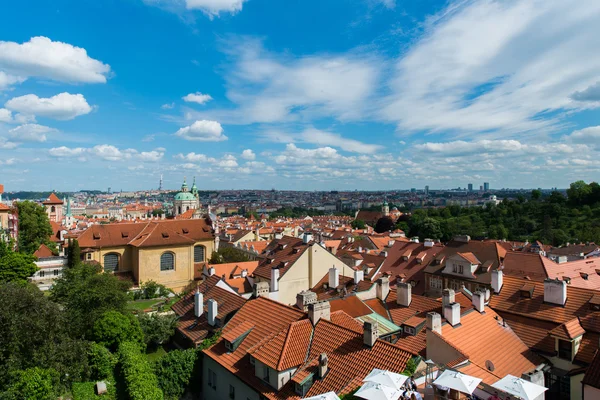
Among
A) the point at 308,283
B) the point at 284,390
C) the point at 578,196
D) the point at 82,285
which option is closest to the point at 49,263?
the point at 82,285

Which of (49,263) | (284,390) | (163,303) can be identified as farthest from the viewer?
(49,263)

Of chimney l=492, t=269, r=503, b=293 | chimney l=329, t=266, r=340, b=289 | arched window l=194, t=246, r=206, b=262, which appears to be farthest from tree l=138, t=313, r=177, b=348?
arched window l=194, t=246, r=206, b=262

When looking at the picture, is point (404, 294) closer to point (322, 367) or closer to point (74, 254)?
point (322, 367)

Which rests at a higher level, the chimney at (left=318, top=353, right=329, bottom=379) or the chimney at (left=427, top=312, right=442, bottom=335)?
the chimney at (left=427, top=312, right=442, bottom=335)

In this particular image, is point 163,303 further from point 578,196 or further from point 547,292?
point 578,196

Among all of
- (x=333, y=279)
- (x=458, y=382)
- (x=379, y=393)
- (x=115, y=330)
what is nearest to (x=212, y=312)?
(x=115, y=330)

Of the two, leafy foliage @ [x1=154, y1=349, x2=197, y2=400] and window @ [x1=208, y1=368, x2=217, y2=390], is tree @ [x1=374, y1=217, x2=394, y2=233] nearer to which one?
leafy foliage @ [x1=154, y1=349, x2=197, y2=400]
